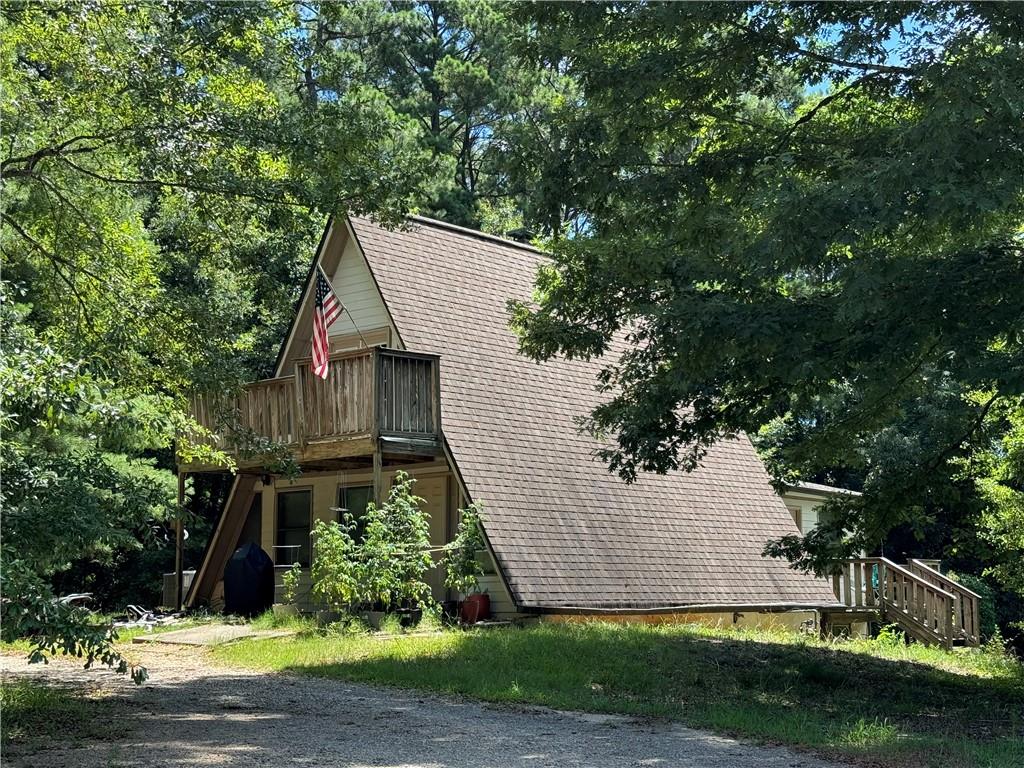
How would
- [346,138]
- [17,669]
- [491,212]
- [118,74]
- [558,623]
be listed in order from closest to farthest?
[118,74] → [346,138] → [17,669] → [558,623] → [491,212]

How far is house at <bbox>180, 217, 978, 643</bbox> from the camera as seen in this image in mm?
17609

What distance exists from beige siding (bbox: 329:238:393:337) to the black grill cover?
14.1ft

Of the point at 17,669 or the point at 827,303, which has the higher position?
the point at 827,303

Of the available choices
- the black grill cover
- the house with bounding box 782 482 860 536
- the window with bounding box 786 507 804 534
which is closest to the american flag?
the black grill cover

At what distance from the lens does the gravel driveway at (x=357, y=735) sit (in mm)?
7902

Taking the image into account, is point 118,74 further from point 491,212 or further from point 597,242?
point 491,212

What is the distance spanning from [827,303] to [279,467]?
21.3 feet

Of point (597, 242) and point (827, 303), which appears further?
point (597, 242)

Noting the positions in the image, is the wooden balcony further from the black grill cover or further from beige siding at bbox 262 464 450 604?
the black grill cover

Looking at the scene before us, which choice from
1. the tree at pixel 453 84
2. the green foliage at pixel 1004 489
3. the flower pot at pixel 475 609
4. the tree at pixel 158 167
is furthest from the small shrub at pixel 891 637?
the tree at pixel 453 84

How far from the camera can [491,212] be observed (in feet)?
114

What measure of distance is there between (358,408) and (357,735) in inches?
366

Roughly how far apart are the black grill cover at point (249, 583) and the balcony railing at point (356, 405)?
7.23 feet

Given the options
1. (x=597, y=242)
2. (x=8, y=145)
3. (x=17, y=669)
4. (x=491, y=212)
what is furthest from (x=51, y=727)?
(x=491, y=212)
